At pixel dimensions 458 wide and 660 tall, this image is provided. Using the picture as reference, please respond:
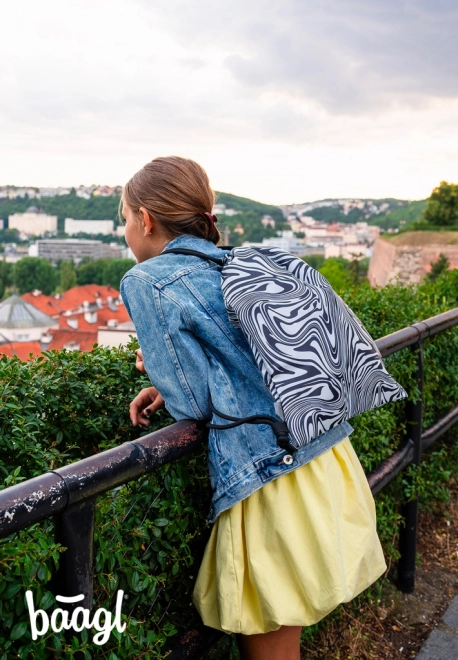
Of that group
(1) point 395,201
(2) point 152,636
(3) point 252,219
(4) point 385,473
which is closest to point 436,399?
(4) point 385,473

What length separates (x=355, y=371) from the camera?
1770 mm

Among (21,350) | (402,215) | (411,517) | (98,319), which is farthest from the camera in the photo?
(402,215)

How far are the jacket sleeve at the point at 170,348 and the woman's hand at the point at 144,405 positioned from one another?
0.18 meters

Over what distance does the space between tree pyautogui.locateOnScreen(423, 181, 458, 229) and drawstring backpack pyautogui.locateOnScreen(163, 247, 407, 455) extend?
44.8 m

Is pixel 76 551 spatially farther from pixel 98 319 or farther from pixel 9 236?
pixel 9 236

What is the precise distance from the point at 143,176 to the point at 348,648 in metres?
1.82

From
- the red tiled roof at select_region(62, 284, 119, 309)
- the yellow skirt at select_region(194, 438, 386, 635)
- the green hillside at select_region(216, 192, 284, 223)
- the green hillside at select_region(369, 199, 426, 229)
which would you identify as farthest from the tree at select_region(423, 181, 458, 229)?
the red tiled roof at select_region(62, 284, 119, 309)

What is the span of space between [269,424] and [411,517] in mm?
1692

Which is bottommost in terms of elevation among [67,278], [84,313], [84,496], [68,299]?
[67,278]

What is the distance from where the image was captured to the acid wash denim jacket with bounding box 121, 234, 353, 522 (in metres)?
1.58

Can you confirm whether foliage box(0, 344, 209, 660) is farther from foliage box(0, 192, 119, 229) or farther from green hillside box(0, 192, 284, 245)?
foliage box(0, 192, 119, 229)

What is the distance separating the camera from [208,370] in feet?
5.26

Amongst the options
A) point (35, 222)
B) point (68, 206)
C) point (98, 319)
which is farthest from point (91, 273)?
point (35, 222)

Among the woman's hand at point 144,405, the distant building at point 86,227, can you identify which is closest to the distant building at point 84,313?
the distant building at point 86,227
